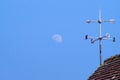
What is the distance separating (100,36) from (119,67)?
5155mm

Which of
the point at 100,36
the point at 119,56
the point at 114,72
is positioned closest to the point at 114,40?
the point at 100,36

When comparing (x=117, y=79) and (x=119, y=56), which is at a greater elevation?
(x=119, y=56)

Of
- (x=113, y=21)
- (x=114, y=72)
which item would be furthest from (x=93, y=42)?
(x=114, y=72)

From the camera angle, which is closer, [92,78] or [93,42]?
[92,78]

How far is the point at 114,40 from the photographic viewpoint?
1345 cm

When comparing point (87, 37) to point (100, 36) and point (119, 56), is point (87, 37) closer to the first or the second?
point (100, 36)

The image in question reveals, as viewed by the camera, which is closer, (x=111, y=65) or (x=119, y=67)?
(x=119, y=67)

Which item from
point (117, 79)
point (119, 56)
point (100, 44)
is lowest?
point (117, 79)

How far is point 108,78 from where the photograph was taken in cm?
777

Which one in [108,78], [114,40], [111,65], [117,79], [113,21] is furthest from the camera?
[113,21]

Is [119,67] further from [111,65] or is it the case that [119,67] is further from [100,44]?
[100,44]

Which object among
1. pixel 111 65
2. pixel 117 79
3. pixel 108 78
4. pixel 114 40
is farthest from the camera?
pixel 114 40

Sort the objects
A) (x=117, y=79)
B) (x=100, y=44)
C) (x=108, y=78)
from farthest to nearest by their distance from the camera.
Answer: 1. (x=100, y=44)
2. (x=108, y=78)
3. (x=117, y=79)

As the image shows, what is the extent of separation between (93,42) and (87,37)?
73 cm
